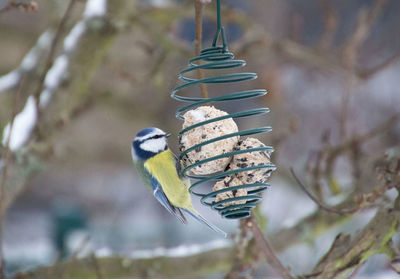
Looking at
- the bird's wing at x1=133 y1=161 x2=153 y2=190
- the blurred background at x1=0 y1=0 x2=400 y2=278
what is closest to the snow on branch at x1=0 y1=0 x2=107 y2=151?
the blurred background at x1=0 y1=0 x2=400 y2=278

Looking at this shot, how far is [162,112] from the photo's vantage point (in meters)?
5.20

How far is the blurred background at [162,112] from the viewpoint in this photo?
2.36 m

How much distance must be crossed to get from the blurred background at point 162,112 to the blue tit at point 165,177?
284 mm

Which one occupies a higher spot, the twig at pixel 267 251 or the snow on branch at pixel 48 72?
the snow on branch at pixel 48 72

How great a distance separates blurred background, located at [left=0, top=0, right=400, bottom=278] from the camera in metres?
2.36

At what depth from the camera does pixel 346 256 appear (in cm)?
149

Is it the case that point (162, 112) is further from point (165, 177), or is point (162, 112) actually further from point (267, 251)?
point (267, 251)

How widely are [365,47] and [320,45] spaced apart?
2.27m

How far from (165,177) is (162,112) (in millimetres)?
3138

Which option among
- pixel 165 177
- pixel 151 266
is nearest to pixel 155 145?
pixel 165 177

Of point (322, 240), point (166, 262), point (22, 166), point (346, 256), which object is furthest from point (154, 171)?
point (322, 240)

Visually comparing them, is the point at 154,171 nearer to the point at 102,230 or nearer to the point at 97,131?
the point at 97,131

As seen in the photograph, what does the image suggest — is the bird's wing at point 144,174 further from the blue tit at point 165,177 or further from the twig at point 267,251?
the twig at point 267,251

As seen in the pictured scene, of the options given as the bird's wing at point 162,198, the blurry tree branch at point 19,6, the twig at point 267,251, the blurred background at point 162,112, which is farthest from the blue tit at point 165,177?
the blurry tree branch at point 19,6
